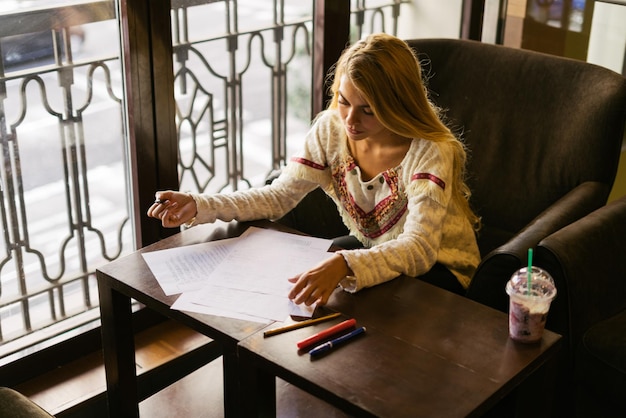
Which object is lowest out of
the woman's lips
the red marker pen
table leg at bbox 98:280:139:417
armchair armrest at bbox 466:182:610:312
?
table leg at bbox 98:280:139:417

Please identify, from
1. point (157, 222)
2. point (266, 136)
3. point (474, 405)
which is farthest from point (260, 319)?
point (266, 136)

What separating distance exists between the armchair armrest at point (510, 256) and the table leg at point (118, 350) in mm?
751

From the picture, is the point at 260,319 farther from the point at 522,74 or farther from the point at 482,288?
the point at 522,74

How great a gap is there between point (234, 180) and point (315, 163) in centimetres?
60

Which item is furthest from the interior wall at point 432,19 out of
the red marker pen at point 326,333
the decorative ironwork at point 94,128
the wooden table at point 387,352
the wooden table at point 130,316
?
the red marker pen at point 326,333

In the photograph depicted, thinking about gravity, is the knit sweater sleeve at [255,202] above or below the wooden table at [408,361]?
above

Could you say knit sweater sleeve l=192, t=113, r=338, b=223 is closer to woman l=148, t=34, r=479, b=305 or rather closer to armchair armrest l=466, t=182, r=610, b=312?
woman l=148, t=34, r=479, b=305

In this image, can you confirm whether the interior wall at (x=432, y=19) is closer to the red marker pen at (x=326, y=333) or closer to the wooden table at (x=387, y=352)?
the wooden table at (x=387, y=352)

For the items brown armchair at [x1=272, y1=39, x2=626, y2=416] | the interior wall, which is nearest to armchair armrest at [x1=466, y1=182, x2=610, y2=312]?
brown armchair at [x1=272, y1=39, x2=626, y2=416]

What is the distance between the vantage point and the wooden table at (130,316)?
148cm

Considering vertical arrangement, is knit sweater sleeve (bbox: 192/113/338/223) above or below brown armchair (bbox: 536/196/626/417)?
above

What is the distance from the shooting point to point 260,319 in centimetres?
149

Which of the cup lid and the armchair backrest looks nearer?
the cup lid

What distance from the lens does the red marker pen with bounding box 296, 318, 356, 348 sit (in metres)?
1.41
